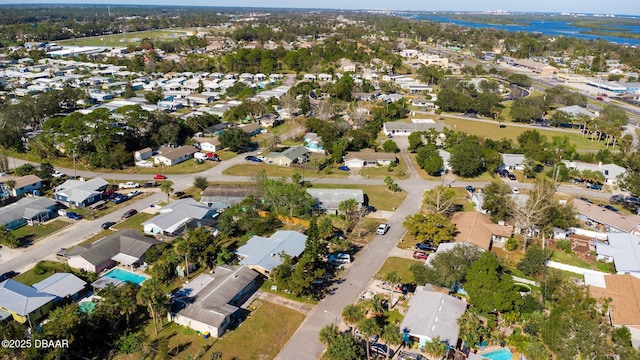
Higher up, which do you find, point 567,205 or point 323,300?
point 567,205

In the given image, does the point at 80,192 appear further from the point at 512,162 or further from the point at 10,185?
the point at 512,162

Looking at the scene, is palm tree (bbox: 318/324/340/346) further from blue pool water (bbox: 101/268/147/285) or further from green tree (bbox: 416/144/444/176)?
green tree (bbox: 416/144/444/176)

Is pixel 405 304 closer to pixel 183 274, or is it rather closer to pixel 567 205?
pixel 183 274

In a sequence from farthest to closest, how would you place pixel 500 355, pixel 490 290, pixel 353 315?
1. pixel 490 290
2. pixel 353 315
3. pixel 500 355

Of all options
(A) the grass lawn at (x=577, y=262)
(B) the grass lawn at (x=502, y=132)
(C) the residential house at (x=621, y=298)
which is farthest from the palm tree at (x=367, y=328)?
(B) the grass lawn at (x=502, y=132)

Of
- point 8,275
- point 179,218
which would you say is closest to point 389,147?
point 179,218

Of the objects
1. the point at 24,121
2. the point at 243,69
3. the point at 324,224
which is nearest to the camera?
the point at 324,224

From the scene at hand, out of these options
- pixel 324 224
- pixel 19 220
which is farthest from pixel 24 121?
pixel 324 224
